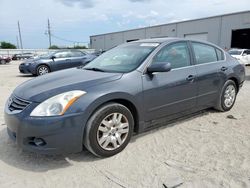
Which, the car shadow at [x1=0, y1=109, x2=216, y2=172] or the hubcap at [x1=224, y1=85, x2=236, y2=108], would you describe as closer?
the car shadow at [x1=0, y1=109, x2=216, y2=172]

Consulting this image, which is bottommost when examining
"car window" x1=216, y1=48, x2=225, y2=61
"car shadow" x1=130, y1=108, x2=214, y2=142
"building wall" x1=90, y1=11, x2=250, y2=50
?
"car shadow" x1=130, y1=108, x2=214, y2=142

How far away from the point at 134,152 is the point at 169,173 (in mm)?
639

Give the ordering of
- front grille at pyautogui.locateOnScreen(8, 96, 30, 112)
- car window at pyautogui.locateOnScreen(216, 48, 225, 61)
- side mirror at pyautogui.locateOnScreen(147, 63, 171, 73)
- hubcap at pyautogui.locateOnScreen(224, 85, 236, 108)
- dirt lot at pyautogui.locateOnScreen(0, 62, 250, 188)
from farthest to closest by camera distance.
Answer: hubcap at pyautogui.locateOnScreen(224, 85, 236, 108), car window at pyautogui.locateOnScreen(216, 48, 225, 61), side mirror at pyautogui.locateOnScreen(147, 63, 171, 73), front grille at pyautogui.locateOnScreen(8, 96, 30, 112), dirt lot at pyautogui.locateOnScreen(0, 62, 250, 188)

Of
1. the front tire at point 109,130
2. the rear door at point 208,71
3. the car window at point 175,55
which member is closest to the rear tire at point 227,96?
the rear door at point 208,71

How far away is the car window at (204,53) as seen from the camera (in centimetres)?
419

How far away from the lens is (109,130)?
10.0 ft

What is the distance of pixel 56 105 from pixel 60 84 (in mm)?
437

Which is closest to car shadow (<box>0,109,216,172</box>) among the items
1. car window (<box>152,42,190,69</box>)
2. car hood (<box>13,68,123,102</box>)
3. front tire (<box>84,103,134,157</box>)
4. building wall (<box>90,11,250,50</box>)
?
front tire (<box>84,103,134,157</box>)

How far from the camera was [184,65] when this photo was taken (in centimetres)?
390

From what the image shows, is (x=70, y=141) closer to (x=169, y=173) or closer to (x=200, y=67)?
(x=169, y=173)

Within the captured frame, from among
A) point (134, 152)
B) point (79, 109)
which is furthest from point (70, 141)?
point (134, 152)

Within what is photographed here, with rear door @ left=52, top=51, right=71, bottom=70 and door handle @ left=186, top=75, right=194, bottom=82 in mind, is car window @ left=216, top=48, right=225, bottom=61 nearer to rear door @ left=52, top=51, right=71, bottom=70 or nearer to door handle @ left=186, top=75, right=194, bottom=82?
door handle @ left=186, top=75, right=194, bottom=82

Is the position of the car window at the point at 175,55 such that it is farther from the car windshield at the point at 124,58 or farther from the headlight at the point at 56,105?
the headlight at the point at 56,105

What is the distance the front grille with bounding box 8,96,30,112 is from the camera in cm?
280
